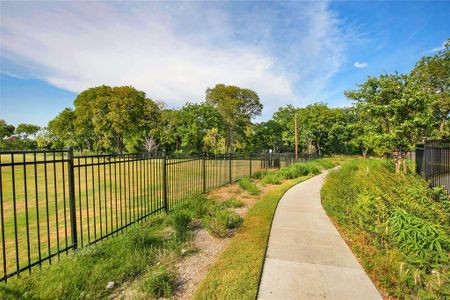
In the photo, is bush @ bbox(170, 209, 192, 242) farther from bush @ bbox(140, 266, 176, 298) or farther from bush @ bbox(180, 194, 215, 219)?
bush @ bbox(140, 266, 176, 298)

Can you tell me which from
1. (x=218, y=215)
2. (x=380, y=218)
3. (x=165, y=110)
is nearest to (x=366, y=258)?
(x=380, y=218)

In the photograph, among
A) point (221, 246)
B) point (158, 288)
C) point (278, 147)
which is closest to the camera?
point (158, 288)

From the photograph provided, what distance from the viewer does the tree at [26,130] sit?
7338 centimetres

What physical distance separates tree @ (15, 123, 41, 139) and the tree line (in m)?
22.8

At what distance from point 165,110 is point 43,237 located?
34353 mm

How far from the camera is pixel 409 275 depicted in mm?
2973

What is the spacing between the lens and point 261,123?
4916 centimetres

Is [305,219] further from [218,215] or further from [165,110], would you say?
[165,110]

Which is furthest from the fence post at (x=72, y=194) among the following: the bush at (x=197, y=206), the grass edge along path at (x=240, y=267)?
the bush at (x=197, y=206)

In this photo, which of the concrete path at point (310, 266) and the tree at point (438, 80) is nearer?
the concrete path at point (310, 266)

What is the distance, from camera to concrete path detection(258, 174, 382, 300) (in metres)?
3.00

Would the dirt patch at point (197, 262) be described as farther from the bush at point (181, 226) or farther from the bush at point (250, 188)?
the bush at point (250, 188)

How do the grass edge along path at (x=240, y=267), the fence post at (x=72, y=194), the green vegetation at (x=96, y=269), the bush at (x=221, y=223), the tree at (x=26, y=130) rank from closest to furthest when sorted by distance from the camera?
1. the green vegetation at (x=96, y=269)
2. the grass edge along path at (x=240, y=267)
3. the fence post at (x=72, y=194)
4. the bush at (x=221, y=223)
5. the tree at (x=26, y=130)

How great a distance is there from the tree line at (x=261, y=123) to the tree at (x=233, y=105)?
0.17 meters
